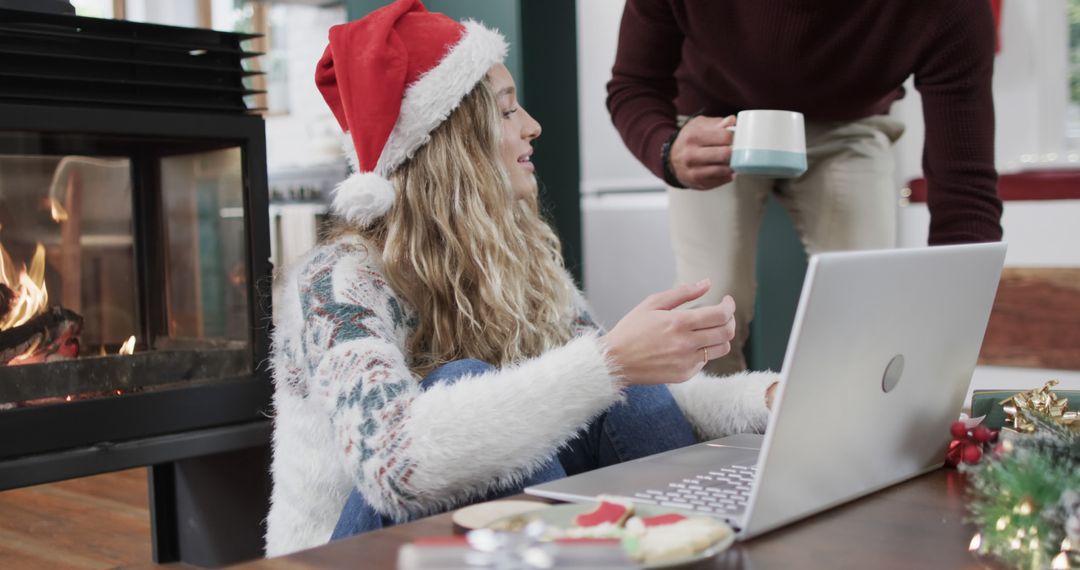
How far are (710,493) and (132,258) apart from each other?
167 centimetres

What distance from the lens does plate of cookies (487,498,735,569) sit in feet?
2.27

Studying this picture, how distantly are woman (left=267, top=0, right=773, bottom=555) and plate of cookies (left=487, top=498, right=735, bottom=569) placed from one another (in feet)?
0.98

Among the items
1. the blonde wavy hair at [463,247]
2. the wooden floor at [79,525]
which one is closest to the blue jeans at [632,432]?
the blonde wavy hair at [463,247]

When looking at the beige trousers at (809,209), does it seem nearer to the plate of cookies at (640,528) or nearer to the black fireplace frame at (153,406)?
the black fireplace frame at (153,406)

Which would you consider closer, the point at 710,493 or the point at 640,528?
the point at 640,528

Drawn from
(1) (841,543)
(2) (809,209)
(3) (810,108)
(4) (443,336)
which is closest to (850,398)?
(1) (841,543)

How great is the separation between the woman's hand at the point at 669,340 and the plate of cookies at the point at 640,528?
1.12 feet

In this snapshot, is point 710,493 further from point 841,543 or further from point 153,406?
point 153,406

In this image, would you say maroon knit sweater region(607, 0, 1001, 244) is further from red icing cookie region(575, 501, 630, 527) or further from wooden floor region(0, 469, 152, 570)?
wooden floor region(0, 469, 152, 570)

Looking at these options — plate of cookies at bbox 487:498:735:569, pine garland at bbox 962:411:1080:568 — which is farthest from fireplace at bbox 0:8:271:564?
pine garland at bbox 962:411:1080:568

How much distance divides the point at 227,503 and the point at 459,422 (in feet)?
4.37

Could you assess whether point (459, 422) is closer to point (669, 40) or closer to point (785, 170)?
point (785, 170)

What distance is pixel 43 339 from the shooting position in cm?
202

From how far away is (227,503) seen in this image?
225cm
